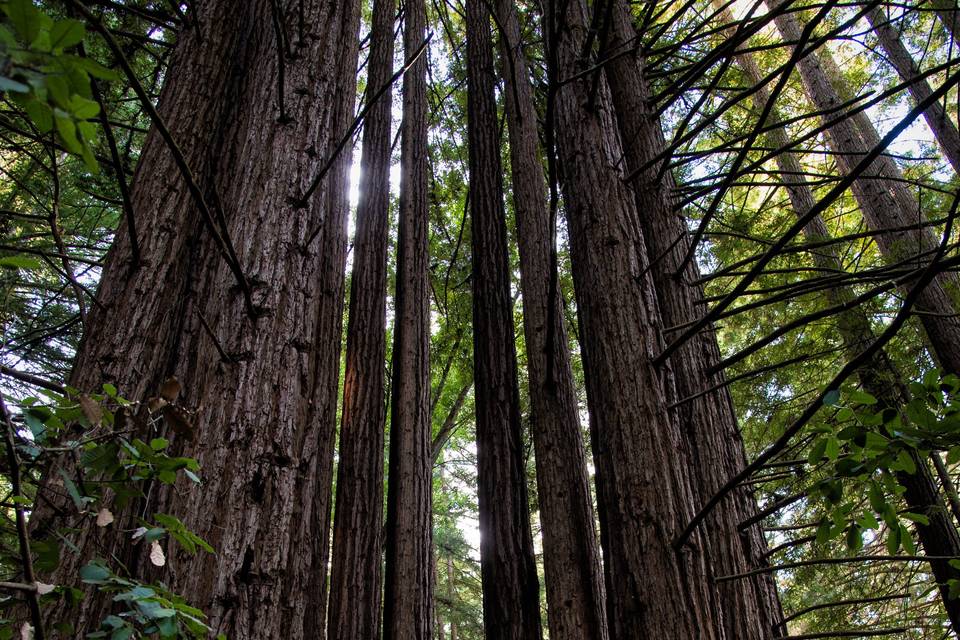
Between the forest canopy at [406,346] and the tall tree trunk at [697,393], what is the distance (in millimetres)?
17

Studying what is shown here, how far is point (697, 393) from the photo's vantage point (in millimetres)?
2070

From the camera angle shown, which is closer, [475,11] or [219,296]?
[219,296]

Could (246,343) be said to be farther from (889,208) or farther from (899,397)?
(889,208)

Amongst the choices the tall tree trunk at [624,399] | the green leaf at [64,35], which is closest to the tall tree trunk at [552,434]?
the tall tree trunk at [624,399]

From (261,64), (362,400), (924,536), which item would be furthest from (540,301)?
(924,536)

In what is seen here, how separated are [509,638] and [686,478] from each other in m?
2.11

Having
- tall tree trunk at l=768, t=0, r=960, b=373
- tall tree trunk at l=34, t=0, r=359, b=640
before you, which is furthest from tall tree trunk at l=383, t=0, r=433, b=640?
tall tree trunk at l=768, t=0, r=960, b=373

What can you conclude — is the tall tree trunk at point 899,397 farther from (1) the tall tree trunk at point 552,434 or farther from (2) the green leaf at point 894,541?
(2) the green leaf at point 894,541

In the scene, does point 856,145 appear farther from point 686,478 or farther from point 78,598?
point 78,598

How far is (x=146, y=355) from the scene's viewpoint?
2.16 m

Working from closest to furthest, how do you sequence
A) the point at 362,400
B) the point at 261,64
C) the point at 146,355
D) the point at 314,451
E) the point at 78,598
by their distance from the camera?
the point at 78,598, the point at 314,451, the point at 261,64, the point at 146,355, the point at 362,400

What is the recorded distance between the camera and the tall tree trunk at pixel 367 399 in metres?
3.79

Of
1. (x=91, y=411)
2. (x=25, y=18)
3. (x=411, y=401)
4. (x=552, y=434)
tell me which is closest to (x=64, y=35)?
(x=25, y=18)

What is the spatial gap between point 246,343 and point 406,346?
3.07 m
